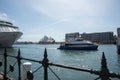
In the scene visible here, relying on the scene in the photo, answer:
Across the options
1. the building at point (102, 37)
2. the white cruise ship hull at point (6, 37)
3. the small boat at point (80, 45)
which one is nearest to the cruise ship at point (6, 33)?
the white cruise ship hull at point (6, 37)

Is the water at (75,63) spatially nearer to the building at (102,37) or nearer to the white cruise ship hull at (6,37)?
the white cruise ship hull at (6,37)

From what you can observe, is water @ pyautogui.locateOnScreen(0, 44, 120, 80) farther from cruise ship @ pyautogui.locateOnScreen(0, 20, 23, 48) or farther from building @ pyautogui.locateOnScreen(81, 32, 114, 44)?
building @ pyautogui.locateOnScreen(81, 32, 114, 44)

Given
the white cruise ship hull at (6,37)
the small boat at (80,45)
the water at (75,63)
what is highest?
the white cruise ship hull at (6,37)

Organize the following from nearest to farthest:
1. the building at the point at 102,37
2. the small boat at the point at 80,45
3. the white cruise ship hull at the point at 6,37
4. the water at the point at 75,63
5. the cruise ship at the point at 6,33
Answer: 1. the water at the point at 75,63
2. the white cruise ship hull at the point at 6,37
3. the cruise ship at the point at 6,33
4. the small boat at the point at 80,45
5. the building at the point at 102,37

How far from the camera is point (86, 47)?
70.1 metres

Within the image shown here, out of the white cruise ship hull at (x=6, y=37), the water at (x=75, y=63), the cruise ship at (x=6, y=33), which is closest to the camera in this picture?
the water at (x=75, y=63)

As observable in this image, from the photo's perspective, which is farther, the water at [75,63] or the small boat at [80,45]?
the small boat at [80,45]

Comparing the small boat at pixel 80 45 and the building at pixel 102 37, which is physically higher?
the building at pixel 102 37

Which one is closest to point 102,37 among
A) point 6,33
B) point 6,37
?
point 6,37

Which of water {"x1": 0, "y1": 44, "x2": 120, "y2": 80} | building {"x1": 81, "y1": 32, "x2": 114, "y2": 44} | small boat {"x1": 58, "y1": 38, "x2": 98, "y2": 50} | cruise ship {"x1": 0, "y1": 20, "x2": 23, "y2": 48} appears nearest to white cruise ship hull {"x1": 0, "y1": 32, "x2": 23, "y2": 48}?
cruise ship {"x1": 0, "y1": 20, "x2": 23, "y2": 48}

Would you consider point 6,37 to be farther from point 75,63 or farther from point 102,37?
point 102,37

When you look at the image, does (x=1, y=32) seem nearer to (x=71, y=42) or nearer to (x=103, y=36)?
(x=71, y=42)

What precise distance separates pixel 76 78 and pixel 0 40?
171 ft

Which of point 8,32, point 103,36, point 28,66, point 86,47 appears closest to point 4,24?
point 8,32
